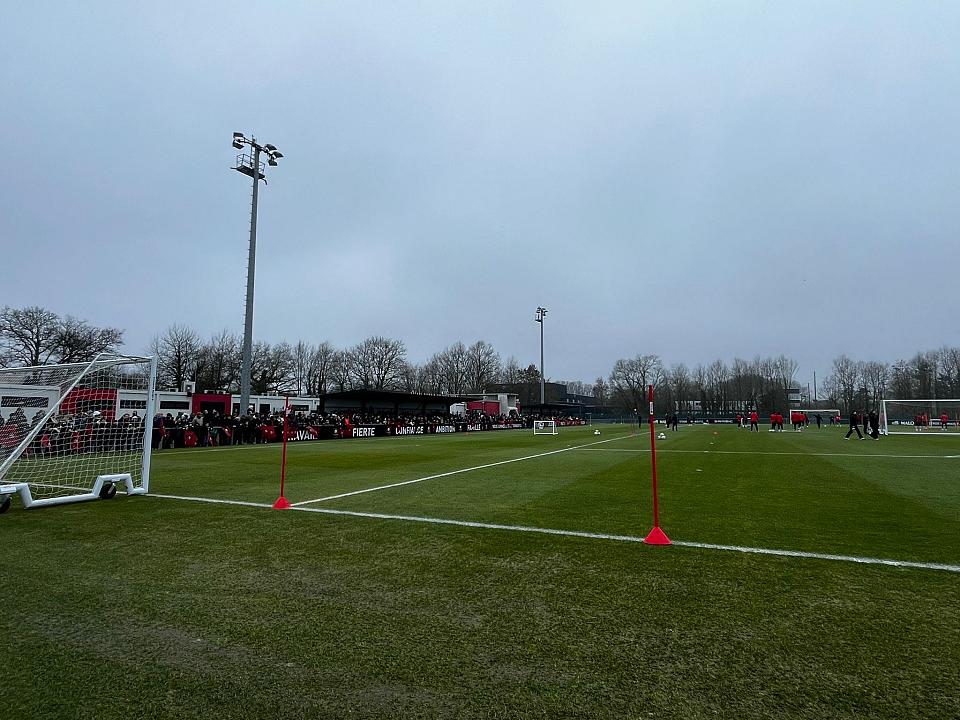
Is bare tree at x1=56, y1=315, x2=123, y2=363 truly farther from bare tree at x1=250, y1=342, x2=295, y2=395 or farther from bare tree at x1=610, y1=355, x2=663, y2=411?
bare tree at x1=610, y1=355, x2=663, y2=411

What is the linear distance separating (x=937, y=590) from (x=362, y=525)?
5.70 m

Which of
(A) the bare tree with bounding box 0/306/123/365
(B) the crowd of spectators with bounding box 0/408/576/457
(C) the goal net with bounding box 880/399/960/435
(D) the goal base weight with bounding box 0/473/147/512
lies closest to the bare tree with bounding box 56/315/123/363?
(A) the bare tree with bounding box 0/306/123/365

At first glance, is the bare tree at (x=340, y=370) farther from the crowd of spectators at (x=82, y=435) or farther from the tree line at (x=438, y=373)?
the crowd of spectators at (x=82, y=435)

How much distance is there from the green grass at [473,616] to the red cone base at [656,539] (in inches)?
8.8

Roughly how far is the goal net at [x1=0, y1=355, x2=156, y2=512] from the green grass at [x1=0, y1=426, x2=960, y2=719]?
2.58 meters

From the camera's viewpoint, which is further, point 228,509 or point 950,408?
point 950,408

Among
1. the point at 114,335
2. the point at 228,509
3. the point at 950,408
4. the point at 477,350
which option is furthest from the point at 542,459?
the point at 477,350

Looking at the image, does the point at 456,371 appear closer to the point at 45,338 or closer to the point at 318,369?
the point at 318,369

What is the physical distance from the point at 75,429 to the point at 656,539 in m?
13.5

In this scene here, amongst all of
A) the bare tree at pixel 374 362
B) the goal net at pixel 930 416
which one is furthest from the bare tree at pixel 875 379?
the bare tree at pixel 374 362

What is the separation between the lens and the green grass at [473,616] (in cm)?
255

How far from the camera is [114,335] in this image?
54.8m

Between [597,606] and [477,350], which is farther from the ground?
[477,350]

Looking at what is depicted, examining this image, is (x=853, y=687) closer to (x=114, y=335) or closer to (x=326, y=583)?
(x=326, y=583)
